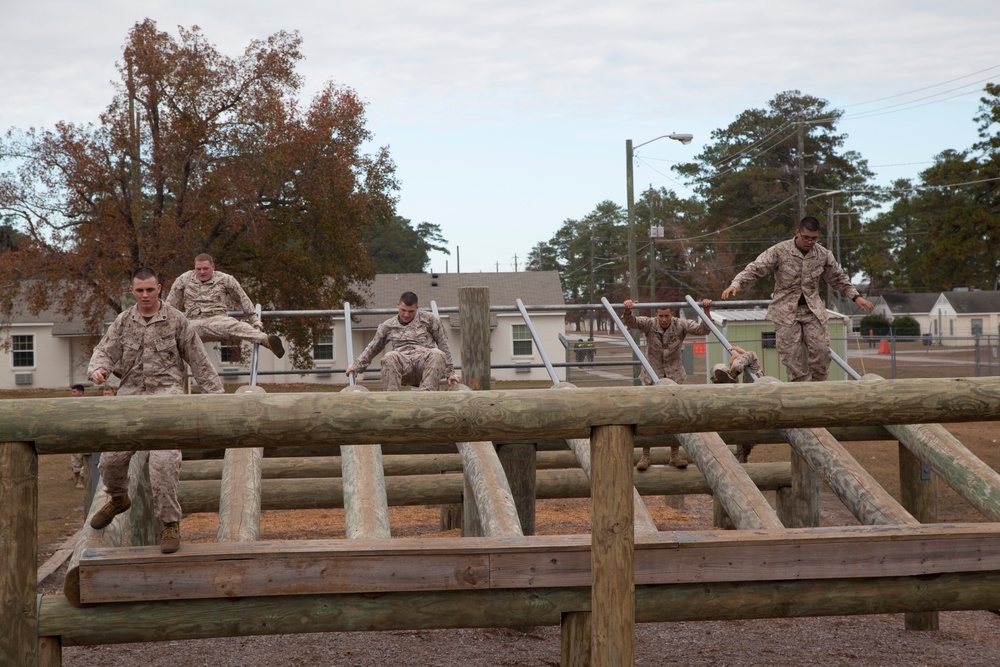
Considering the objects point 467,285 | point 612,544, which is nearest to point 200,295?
point 612,544

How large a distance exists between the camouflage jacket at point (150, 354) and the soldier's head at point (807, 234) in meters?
4.84

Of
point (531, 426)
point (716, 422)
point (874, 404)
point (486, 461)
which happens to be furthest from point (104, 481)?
point (874, 404)

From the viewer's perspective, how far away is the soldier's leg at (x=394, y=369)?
8.43 meters

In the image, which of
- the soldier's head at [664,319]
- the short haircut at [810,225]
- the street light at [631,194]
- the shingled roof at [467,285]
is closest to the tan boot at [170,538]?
the short haircut at [810,225]

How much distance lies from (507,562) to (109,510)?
188 centimetres

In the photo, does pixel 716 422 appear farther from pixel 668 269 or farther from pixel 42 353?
pixel 668 269

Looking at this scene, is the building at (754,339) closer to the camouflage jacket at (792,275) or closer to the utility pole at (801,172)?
the utility pole at (801,172)

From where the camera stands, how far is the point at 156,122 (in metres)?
26.3

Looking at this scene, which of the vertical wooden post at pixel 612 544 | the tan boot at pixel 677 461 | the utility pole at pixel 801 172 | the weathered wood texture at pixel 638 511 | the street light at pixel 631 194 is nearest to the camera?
the vertical wooden post at pixel 612 544

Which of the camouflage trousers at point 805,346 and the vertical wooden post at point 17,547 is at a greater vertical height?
the camouflage trousers at point 805,346

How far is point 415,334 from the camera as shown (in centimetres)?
896

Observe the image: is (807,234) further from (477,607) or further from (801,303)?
(477,607)

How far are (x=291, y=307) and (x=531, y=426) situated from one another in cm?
2486

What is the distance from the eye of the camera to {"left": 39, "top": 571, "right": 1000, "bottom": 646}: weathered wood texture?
330 cm
